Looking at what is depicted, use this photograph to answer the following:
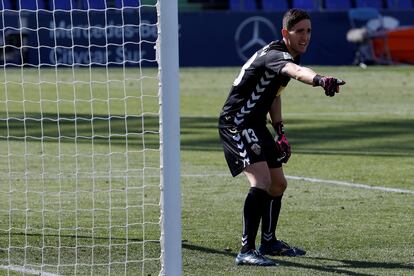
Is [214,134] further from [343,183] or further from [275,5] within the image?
[275,5]

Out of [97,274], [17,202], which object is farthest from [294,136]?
[97,274]

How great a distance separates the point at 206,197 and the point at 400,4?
2886cm

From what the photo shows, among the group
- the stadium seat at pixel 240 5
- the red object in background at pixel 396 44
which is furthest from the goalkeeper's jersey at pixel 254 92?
the stadium seat at pixel 240 5

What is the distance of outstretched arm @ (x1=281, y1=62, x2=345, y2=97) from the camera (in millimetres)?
7141

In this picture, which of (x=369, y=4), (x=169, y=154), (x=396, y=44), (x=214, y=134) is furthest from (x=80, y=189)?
(x=369, y=4)

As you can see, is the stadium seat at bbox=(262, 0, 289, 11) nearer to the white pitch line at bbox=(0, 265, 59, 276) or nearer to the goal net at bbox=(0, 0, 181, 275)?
the goal net at bbox=(0, 0, 181, 275)

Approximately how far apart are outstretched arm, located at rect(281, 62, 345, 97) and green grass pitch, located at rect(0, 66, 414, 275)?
1.34 metres

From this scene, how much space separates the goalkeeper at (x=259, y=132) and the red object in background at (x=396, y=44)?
1070 inches

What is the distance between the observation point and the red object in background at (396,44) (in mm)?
35281

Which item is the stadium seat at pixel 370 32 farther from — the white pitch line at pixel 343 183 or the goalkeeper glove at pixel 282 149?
the goalkeeper glove at pixel 282 149

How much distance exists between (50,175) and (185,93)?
41.5ft

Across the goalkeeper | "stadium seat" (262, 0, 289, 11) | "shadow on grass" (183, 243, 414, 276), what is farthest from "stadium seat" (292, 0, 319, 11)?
"shadow on grass" (183, 243, 414, 276)

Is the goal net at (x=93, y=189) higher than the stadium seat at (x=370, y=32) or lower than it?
higher

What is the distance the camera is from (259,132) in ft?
27.9
